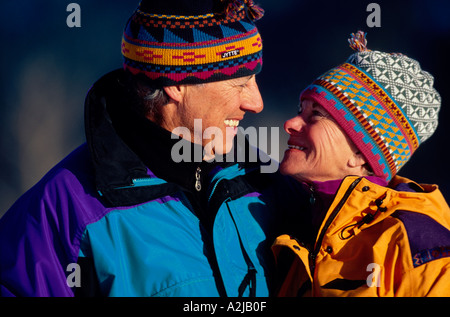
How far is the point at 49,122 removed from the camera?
3.87m

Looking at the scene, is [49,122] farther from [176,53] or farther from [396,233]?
[396,233]

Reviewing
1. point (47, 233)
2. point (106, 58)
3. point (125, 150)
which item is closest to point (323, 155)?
point (125, 150)

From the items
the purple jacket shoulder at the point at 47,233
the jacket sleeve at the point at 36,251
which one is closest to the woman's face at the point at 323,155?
the purple jacket shoulder at the point at 47,233

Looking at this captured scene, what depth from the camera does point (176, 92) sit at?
201cm

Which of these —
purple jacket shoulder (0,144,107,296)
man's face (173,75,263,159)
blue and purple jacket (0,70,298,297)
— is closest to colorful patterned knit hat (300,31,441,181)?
man's face (173,75,263,159)

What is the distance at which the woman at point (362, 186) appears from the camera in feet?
5.67

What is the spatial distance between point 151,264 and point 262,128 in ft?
7.81

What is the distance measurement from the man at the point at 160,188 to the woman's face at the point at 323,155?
20 centimetres

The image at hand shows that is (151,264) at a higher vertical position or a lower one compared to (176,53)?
lower

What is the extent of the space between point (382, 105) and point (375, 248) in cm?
53

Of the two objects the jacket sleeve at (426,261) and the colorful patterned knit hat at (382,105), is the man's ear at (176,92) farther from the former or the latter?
the jacket sleeve at (426,261)

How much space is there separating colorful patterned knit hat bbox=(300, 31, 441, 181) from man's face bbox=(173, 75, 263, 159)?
0.92 feet

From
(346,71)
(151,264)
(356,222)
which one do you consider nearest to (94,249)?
(151,264)

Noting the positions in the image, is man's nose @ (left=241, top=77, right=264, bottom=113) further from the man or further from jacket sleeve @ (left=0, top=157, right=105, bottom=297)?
jacket sleeve @ (left=0, top=157, right=105, bottom=297)
